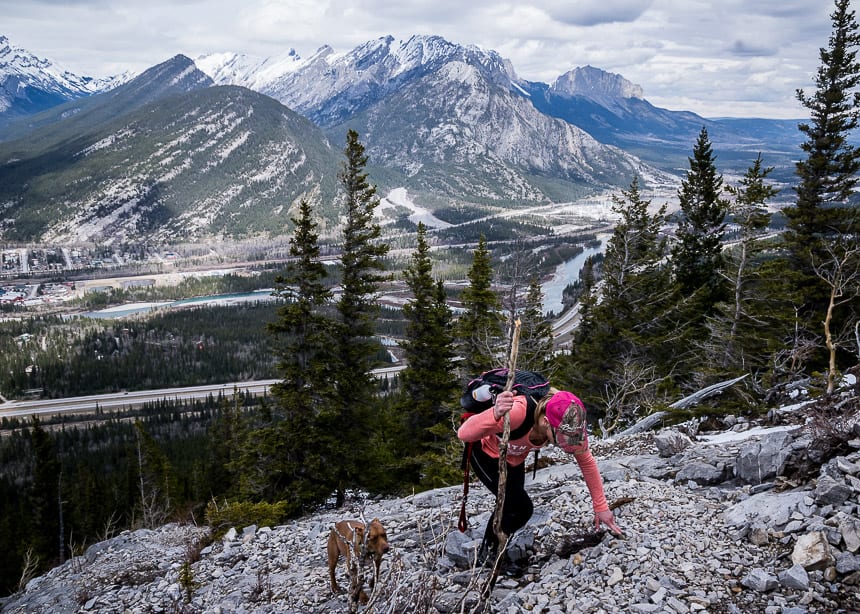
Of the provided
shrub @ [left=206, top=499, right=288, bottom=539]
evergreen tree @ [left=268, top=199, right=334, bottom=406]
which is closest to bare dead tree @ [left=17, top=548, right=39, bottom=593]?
→ shrub @ [left=206, top=499, right=288, bottom=539]

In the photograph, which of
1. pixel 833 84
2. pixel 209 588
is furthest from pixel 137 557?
pixel 833 84

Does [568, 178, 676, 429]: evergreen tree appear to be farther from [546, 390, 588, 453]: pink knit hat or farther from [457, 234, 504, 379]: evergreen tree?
[546, 390, 588, 453]: pink knit hat

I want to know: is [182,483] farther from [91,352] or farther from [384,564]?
[91,352]

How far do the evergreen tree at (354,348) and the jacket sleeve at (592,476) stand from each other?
13636mm

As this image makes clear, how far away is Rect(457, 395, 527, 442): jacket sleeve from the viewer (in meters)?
4.62

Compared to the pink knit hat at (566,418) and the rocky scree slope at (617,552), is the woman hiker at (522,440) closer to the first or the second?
the pink knit hat at (566,418)

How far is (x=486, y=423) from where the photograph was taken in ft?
15.2

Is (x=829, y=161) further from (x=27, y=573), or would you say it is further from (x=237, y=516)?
(x=27, y=573)

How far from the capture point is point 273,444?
687 inches

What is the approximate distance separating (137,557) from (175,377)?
105 meters

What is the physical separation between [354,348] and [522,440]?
14571 mm

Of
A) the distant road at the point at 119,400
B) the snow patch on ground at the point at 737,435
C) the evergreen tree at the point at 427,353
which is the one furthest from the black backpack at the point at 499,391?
the distant road at the point at 119,400

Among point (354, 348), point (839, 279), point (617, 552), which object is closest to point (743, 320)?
point (839, 279)

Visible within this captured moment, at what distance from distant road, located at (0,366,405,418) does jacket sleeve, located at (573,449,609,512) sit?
275 feet
